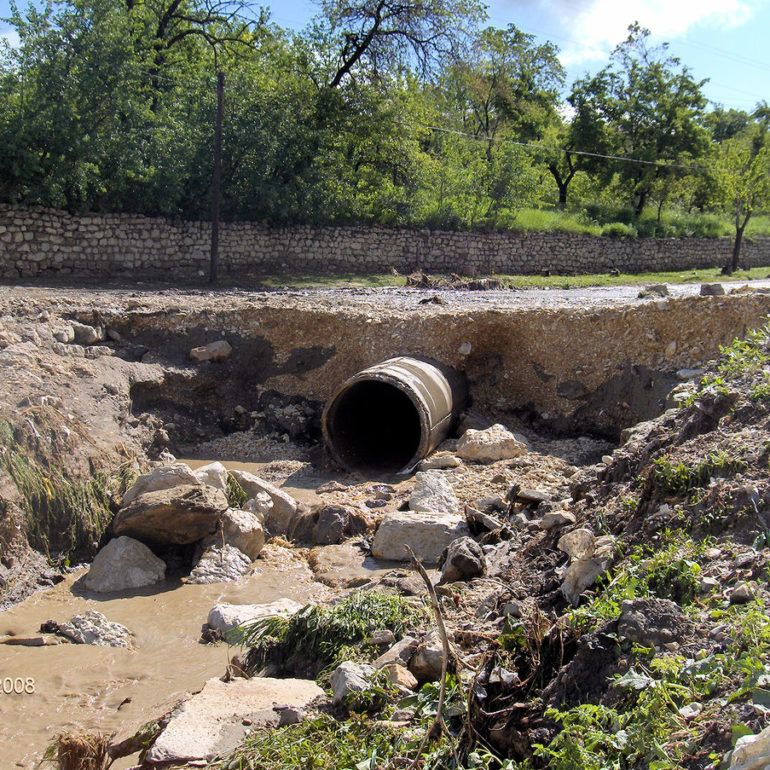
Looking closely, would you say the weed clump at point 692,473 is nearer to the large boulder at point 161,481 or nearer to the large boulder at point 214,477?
the large boulder at point 161,481

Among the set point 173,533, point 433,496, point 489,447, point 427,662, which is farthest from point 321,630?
point 489,447

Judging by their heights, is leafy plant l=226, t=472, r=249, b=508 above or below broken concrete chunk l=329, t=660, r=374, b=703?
below

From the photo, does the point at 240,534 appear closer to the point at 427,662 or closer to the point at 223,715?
the point at 223,715

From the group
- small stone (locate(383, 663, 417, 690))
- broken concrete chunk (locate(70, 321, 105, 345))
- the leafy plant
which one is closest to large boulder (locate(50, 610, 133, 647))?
the leafy plant

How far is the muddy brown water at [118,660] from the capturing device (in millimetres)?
4680

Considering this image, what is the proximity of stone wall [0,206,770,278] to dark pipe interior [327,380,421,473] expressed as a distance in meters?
8.43

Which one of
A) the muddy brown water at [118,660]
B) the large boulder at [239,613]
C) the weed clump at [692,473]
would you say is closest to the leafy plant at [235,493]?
the muddy brown water at [118,660]

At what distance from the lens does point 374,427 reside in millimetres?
10992

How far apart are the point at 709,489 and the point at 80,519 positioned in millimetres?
5084

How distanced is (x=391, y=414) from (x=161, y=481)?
4.51 m

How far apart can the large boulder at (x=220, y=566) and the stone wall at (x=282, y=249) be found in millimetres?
10955

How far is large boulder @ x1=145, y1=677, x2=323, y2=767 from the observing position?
3812 mm

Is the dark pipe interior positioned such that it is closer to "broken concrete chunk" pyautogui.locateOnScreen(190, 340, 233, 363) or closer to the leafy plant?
"broken concrete chunk" pyautogui.locateOnScreen(190, 340, 233, 363)

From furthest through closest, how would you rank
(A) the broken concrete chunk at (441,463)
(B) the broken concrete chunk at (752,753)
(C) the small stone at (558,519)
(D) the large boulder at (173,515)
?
(A) the broken concrete chunk at (441,463)
(D) the large boulder at (173,515)
(C) the small stone at (558,519)
(B) the broken concrete chunk at (752,753)
